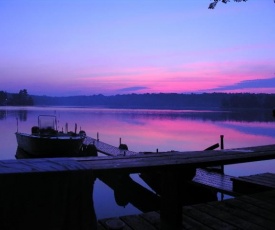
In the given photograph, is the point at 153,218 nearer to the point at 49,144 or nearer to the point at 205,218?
the point at 205,218

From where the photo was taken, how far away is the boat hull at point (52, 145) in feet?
75.4

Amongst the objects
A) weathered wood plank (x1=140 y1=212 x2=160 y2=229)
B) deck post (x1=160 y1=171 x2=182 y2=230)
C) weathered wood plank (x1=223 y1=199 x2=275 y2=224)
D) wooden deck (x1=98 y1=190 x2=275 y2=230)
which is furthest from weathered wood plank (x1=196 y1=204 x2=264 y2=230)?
deck post (x1=160 y1=171 x2=182 y2=230)

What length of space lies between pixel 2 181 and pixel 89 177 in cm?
78

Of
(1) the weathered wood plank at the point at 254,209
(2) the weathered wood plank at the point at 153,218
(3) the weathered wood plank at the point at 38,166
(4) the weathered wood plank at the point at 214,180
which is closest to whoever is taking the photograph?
(3) the weathered wood plank at the point at 38,166

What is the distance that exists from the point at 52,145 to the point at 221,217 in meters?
19.2

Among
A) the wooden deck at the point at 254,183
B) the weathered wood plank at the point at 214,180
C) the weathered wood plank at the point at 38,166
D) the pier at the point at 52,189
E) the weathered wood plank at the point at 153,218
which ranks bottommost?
the weathered wood plank at the point at 214,180

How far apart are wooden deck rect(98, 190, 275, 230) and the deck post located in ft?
1.51

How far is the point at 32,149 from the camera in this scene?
24156mm

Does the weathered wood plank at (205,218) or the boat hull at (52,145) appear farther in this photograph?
the boat hull at (52,145)

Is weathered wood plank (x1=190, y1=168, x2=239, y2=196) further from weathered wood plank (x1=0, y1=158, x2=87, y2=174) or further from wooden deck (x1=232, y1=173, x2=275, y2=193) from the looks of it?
weathered wood plank (x1=0, y1=158, x2=87, y2=174)

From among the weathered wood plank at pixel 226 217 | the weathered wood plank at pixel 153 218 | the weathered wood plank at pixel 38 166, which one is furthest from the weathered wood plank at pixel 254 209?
the weathered wood plank at pixel 38 166

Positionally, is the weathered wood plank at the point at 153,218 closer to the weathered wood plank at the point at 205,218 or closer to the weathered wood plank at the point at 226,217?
the weathered wood plank at the point at 205,218

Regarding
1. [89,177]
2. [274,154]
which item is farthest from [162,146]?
[89,177]

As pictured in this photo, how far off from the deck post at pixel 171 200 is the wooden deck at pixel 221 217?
0.46 metres
